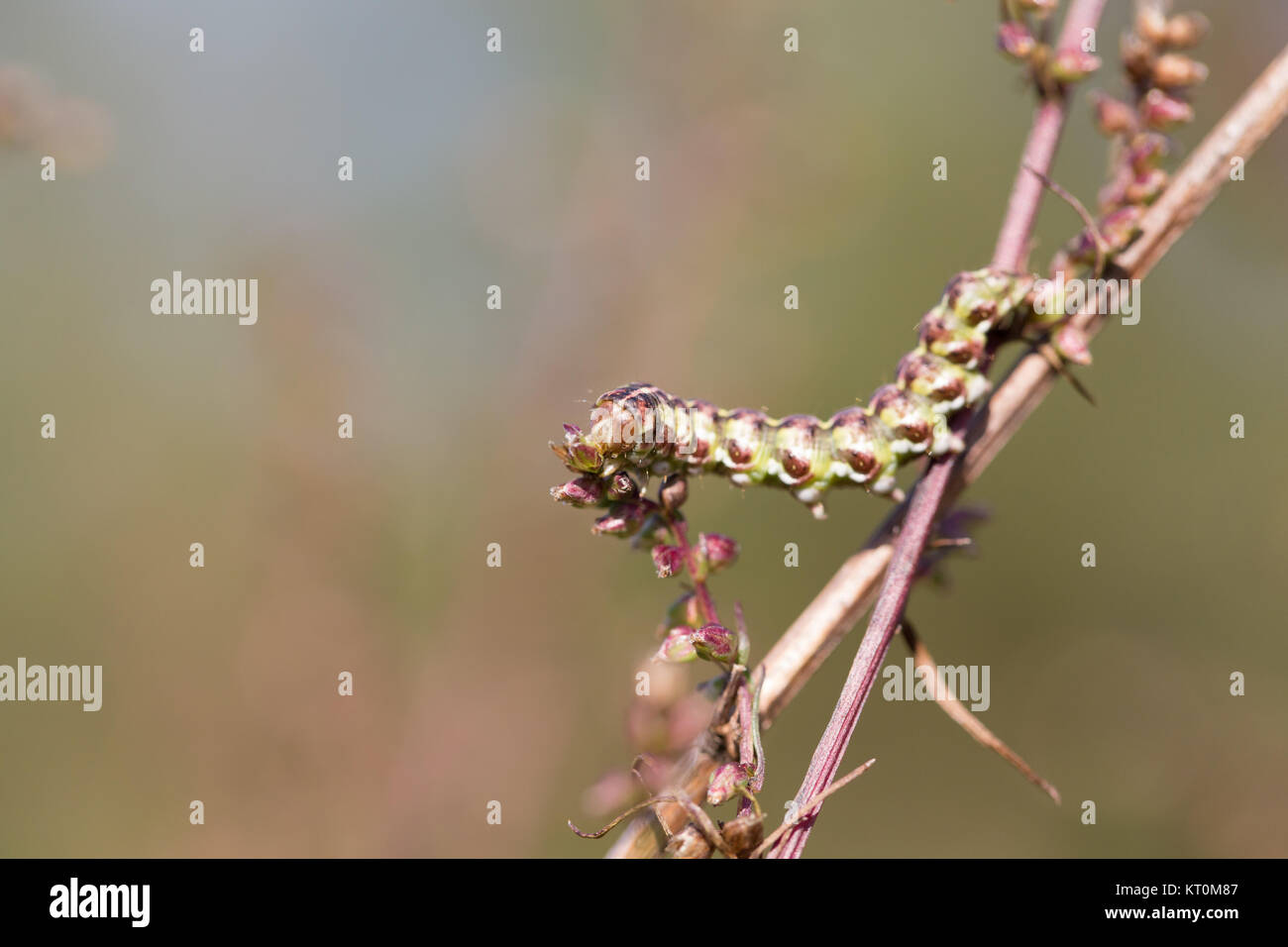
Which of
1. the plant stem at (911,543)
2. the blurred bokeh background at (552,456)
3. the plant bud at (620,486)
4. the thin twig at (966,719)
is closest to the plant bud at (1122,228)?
the plant stem at (911,543)

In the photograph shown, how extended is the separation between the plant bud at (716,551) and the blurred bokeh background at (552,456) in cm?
217

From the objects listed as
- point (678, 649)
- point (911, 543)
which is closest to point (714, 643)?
point (678, 649)

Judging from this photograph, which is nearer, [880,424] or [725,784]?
[725,784]

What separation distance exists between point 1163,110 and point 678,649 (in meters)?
1.51

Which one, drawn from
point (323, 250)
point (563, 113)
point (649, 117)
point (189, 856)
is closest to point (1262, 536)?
point (649, 117)

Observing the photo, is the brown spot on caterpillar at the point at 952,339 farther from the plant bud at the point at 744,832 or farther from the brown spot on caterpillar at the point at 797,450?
the plant bud at the point at 744,832

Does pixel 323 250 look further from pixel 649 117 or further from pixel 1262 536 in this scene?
pixel 1262 536

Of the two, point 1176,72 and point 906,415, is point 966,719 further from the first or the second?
point 1176,72

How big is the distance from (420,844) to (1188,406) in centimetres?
437

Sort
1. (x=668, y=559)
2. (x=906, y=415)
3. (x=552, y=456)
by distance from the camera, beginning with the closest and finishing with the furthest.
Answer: (x=668, y=559) < (x=906, y=415) < (x=552, y=456)

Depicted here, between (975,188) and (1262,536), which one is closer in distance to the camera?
(1262,536)

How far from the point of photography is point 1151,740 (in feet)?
13.7

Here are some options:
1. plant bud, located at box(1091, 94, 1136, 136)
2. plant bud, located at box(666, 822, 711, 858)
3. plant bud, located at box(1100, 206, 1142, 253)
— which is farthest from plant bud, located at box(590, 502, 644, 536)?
plant bud, located at box(1091, 94, 1136, 136)

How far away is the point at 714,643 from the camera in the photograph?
146 cm
